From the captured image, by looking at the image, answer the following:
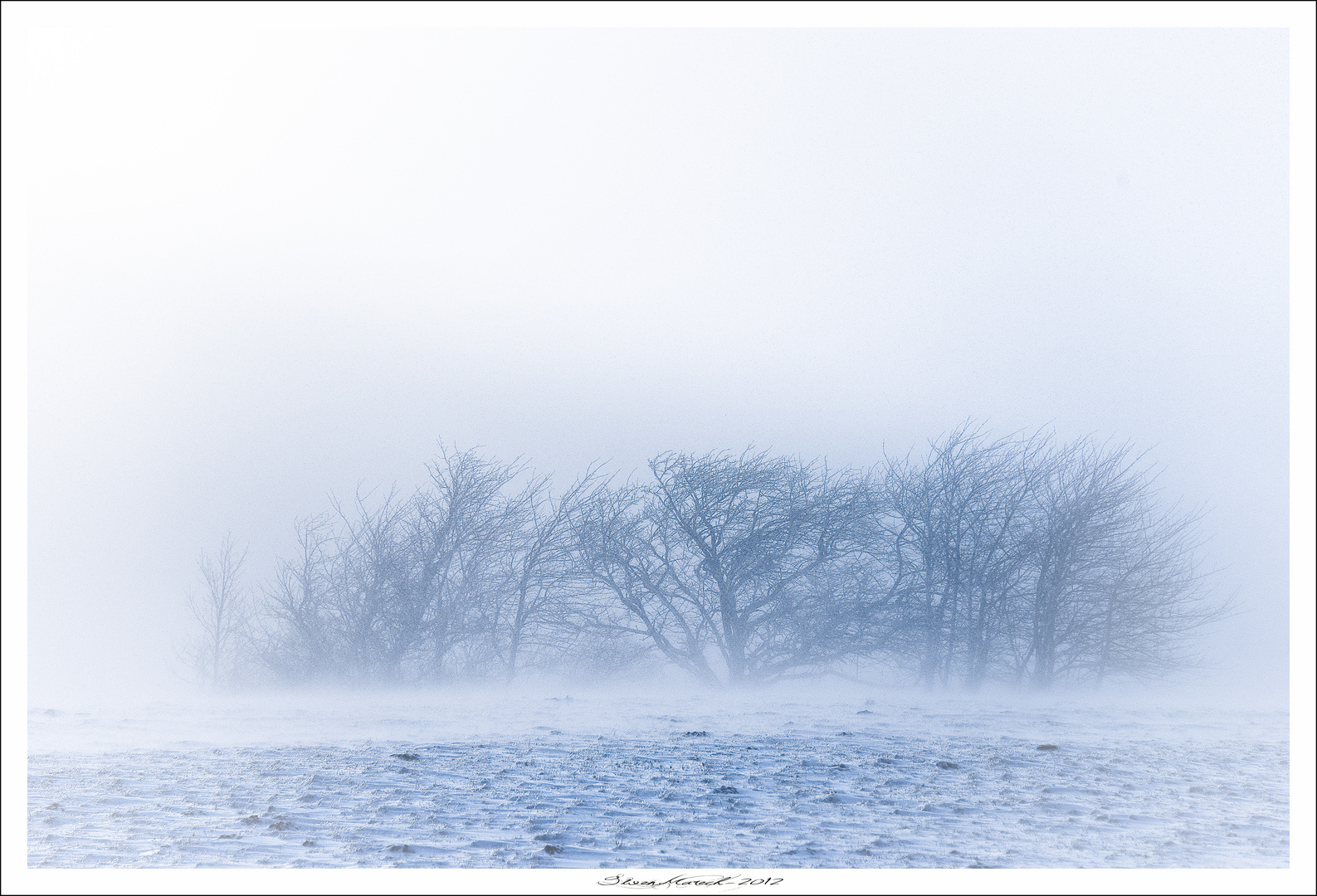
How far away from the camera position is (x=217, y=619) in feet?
20.1

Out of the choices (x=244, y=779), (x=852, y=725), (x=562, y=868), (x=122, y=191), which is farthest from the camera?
(x=122, y=191)

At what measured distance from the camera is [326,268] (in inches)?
261

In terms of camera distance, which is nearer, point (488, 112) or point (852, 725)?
point (852, 725)

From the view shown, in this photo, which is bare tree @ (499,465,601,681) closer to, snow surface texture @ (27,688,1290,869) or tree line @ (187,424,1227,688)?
tree line @ (187,424,1227,688)

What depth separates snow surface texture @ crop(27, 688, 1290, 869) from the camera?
4469mm

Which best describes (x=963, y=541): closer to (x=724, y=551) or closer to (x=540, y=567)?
(x=724, y=551)

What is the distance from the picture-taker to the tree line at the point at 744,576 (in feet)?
20.2

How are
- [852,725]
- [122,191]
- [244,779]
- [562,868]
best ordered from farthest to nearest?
[122,191], [852,725], [244,779], [562,868]

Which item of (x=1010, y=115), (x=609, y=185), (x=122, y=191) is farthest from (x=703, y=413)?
(x=122, y=191)

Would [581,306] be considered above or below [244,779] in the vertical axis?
above

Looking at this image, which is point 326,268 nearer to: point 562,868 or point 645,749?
point 645,749

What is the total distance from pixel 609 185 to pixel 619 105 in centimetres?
56
